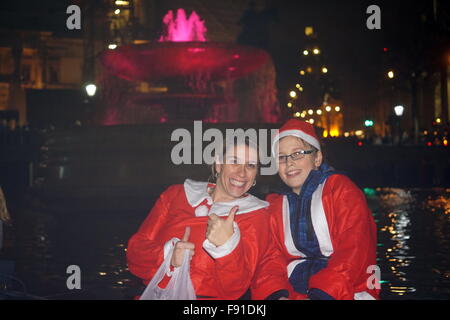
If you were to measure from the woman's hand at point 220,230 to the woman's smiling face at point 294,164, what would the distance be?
606mm

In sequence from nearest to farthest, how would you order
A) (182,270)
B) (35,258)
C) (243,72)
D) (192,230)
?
(182,270) → (192,230) → (35,258) → (243,72)

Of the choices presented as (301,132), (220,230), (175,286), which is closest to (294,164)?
(301,132)

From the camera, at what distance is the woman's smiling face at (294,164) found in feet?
12.2

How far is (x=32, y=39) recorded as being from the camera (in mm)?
60312

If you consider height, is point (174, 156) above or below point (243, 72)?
below

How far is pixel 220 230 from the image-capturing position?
321 centimetres

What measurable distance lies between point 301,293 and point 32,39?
60.4 m

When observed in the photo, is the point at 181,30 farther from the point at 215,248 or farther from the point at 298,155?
the point at 215,248

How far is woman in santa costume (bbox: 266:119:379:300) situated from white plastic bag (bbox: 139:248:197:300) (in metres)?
0.58

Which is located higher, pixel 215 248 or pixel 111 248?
pixel 215 248

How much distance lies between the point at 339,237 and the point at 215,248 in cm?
62

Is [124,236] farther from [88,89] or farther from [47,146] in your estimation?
[88,89]

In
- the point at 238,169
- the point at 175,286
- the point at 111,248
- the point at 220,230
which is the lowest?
the point at 111,248
